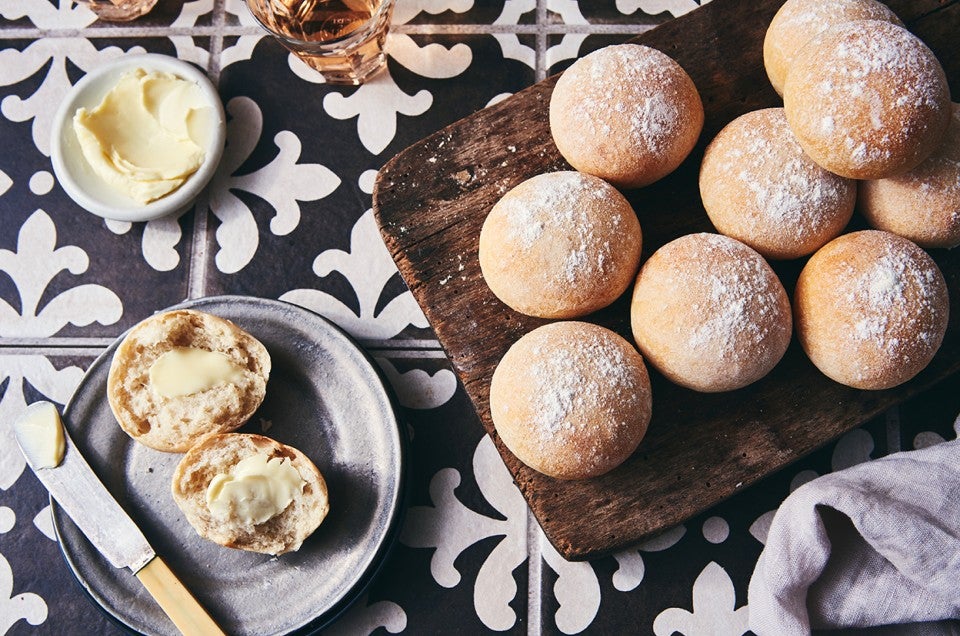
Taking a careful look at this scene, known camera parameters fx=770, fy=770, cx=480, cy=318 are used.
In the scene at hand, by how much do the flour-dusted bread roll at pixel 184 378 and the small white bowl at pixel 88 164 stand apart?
6.7 inches

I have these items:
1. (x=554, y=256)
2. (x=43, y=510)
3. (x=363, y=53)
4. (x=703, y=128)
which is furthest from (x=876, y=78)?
(x=43, y=510)

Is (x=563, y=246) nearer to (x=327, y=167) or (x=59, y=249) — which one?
(x=327, y=167)

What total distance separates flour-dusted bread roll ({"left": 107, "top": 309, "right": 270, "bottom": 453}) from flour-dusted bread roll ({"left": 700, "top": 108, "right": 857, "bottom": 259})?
1.72ft

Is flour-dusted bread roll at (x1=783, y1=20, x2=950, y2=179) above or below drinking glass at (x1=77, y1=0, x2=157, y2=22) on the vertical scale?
below

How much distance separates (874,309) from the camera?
0.72m

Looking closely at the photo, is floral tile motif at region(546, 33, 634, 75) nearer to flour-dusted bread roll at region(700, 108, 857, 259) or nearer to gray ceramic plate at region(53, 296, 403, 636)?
flour-dusted bread roll at region(700, 108, 857, 259)

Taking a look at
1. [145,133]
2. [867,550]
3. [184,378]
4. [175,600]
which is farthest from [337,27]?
[867,550]

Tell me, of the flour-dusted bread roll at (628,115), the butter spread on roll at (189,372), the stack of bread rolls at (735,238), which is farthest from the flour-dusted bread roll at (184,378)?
the flour-dusted bread roll at (628,115)

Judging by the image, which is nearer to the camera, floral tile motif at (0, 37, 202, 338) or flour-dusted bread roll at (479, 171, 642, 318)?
flour-dusted bread roll at (479, 171, 642, 318)

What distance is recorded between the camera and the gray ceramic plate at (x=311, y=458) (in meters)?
0.83

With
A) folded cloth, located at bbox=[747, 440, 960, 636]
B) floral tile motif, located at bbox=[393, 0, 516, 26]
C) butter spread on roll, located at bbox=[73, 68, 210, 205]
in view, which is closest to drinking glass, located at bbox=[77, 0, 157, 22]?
butter spread on roll, located at bbox=[73, 68, 210, 205]

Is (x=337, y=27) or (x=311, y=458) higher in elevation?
(x=337, y=27)

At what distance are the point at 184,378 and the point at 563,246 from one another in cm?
43

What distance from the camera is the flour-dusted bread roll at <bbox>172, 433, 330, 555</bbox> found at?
792 mm
